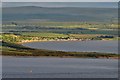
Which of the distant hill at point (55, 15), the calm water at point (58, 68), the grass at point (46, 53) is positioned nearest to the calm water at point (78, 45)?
the grass at point (46, 53)

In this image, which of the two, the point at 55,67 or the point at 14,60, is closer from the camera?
the point at 55,67

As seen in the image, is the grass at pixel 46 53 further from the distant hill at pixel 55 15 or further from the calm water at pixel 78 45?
the distant hill at pixel 55 15

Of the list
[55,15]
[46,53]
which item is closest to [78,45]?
[46,53]

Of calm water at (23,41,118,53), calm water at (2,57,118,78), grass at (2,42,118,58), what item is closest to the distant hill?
calm water at (23,41,118,53)

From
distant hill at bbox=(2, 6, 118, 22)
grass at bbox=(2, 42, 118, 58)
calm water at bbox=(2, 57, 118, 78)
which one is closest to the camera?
calm water at bbox=(2, 57, 118, 78)

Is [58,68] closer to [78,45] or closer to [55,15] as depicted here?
[78,45]

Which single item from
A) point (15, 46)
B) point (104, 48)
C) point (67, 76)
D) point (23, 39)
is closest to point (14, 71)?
point (67, 76)

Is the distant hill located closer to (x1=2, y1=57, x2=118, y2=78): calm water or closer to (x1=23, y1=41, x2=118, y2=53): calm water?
(x1=23, y1=41, x2=118, y2=53): calm water

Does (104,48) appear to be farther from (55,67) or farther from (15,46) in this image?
(55,67)
